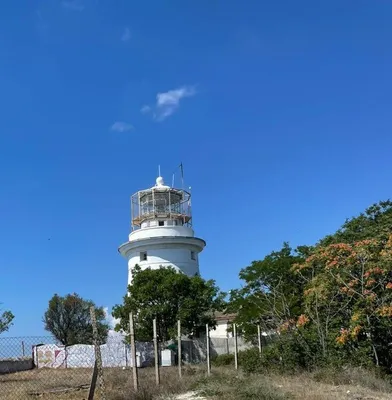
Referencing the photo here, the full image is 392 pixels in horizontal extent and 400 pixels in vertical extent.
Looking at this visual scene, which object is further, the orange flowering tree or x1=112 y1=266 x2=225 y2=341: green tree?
x1=112 y1=266 x2=225 y2=341: green tree

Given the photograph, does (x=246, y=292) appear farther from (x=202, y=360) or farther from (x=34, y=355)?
(x=34, y=355)

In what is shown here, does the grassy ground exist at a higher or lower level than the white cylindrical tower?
lower

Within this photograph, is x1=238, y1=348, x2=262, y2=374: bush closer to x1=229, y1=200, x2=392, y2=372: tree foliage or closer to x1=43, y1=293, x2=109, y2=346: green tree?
x1=229, y1=200, x2=392, y2=372: tree foliage

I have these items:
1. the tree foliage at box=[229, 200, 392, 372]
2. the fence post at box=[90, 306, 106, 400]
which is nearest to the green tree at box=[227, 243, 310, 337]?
the tree foliage at box=[229, 200, 392, 372]

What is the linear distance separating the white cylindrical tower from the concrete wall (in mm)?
8562

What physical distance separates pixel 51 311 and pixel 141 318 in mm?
22137

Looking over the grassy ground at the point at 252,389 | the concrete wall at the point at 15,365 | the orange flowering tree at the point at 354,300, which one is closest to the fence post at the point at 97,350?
the grassy ground at the point at 252,389

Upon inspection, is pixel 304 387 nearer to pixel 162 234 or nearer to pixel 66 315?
pixel 162 234

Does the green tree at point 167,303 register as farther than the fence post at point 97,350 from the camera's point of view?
Yes

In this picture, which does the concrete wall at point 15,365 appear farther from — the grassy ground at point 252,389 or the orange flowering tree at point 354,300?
the orange flowering tree at point 354,300

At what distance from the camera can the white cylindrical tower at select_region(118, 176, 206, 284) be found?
1462 inches

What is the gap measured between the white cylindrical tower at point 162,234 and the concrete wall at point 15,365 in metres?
8.56

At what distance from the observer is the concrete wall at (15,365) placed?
1177 inches

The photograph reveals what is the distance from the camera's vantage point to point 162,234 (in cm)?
3709
